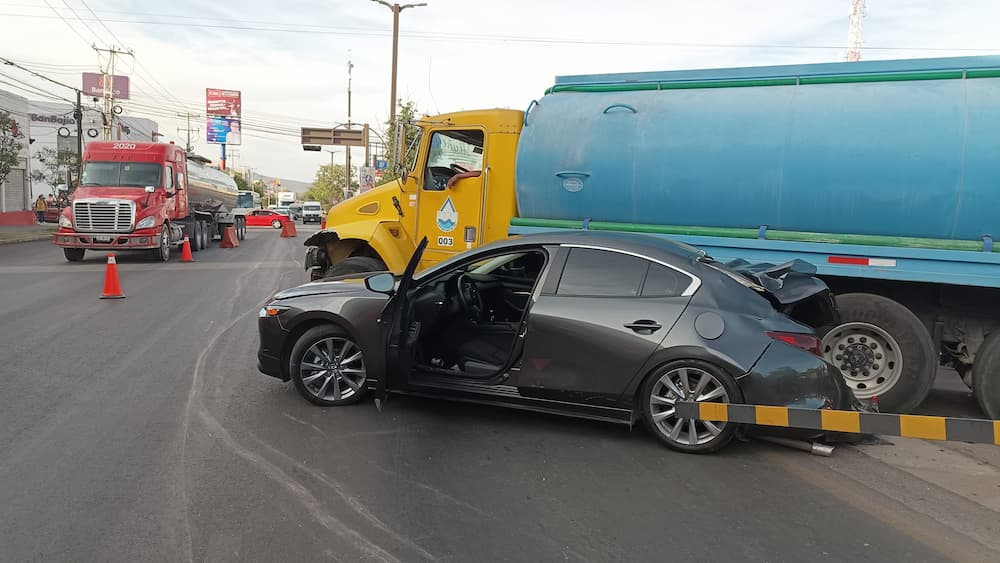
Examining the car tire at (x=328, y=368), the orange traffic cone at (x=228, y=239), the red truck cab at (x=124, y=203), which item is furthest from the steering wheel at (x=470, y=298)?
the orange traffic cone at (x=228, y=239)

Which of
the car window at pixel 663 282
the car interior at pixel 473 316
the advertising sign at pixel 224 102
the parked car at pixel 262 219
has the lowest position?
the car interior at pixel 473 316

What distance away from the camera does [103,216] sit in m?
18.1

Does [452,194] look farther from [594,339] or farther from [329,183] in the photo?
[329,183]

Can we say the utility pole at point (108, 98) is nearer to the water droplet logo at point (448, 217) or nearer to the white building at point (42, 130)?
the white building at point (42, 130)

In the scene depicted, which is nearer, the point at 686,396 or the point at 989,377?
the point at 686,396

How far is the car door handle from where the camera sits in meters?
4.82

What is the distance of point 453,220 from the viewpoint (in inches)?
330

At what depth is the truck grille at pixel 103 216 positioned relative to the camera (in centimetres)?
1797

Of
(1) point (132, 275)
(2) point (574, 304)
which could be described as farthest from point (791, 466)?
(1) point (132, 275)

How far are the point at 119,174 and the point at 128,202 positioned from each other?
149 centimetres

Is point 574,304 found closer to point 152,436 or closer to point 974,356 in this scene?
point 152,436

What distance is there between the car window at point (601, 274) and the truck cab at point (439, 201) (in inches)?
116

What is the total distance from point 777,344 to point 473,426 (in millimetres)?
2206

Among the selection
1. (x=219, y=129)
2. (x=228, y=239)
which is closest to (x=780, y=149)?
(x=228, y=239)
